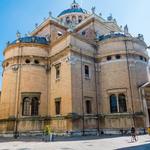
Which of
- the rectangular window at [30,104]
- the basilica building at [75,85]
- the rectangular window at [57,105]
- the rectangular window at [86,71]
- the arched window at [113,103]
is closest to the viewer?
the basilica building at [75,85]

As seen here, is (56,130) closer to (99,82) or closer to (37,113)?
(37,113)

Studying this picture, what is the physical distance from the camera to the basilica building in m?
22.0

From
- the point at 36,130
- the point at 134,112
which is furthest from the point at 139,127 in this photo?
the point at 36,130

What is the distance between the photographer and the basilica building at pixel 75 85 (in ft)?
72.3

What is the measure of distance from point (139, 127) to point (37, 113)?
40.1ft

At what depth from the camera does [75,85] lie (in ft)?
72.4

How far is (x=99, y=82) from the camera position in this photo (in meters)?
24.9

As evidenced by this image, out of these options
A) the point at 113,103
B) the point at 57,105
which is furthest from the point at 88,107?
the point at 57,105

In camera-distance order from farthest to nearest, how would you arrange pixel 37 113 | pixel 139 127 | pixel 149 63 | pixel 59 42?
pixel 149 63 < pixel 59 42 < pixel 37 113 < pixel 139 127

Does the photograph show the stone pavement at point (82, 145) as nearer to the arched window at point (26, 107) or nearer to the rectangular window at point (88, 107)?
the rectangular window at point (88, 107)

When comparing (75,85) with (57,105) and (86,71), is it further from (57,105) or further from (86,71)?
(57,105)

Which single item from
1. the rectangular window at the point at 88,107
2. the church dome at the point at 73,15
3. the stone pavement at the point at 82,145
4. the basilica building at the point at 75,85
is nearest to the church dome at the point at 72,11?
the church dome at the point at 73,15

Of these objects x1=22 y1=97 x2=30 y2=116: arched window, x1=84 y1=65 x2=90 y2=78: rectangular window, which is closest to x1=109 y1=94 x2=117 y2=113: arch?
x1=84 y1=65 x2=90 y2=78: rectangular window

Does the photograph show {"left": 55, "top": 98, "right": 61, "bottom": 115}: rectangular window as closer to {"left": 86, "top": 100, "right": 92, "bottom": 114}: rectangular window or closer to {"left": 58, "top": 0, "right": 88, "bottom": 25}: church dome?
{"left": 86, "top": 100, "right": 92, "bottom": 114}: rectangular window
